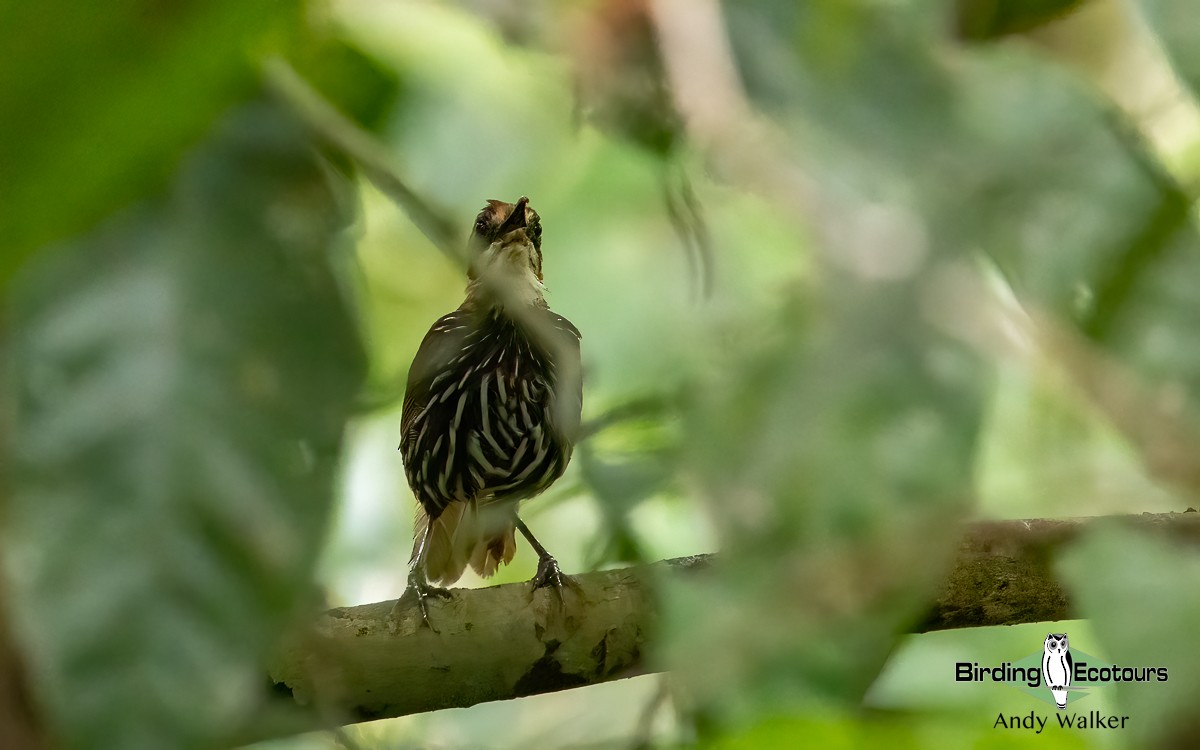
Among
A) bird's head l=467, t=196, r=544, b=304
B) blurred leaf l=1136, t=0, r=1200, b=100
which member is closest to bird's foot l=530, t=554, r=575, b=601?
bird's head l=467, t=196, r=544, b=304

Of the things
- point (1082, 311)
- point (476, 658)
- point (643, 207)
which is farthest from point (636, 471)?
point (643, 207)

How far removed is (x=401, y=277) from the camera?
1998 millimetres

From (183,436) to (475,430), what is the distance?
143 cm

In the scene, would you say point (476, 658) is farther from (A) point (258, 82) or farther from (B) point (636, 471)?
(A) point (258, 82)

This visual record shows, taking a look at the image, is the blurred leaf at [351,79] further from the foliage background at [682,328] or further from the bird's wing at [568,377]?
the bird's wing at [568,377]

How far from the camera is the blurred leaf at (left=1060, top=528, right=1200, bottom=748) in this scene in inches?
29.9

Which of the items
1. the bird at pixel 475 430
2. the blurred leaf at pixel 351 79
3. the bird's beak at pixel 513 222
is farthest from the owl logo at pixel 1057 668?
the blurred leaf at pixel 351 79

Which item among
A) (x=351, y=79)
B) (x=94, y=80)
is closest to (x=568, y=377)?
(x=351, y=79)

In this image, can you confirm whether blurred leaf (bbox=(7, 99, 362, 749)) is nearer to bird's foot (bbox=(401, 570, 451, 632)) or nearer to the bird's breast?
bird's foot (bbox=(401, 570, 451, 632))

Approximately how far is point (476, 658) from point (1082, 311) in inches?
36.0

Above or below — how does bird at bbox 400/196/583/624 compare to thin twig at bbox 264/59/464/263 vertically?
above

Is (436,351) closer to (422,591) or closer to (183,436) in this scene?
(422,591)

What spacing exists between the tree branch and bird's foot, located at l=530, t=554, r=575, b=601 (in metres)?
0.02

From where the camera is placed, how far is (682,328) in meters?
1.47
